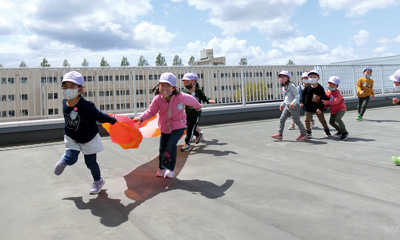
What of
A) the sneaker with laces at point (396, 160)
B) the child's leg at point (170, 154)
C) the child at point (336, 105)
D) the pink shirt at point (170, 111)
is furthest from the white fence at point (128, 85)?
the sneaker with laces at point (396, 160)

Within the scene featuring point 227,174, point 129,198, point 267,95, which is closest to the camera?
point 129,198

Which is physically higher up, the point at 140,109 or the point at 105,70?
the point at 105,70

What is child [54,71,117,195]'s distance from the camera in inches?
141

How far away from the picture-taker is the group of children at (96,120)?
360 cm

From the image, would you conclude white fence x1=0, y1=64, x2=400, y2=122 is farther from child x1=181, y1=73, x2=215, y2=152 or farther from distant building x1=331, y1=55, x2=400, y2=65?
distant building x1=331, y1=55, x2=400, y2=65

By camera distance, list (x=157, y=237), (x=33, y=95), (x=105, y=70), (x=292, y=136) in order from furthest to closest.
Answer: (x=105, y=70) → (x=33, y=95) → (x=292, y=136) → (x=157, y=237)

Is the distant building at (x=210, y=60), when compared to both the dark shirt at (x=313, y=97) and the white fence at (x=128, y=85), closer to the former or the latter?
the white fence at (x=128, y=85)

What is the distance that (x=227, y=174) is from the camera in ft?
14.1

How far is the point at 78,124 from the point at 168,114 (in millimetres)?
1416

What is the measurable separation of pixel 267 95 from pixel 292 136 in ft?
17.1

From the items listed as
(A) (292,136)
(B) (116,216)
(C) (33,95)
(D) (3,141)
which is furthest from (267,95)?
(B) (116,216)

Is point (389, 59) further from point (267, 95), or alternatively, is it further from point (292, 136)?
point (292, 136)

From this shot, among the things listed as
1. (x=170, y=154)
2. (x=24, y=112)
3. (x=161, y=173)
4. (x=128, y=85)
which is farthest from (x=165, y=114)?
(x=24, y=112)

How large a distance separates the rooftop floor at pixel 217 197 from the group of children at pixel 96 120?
31 cm
